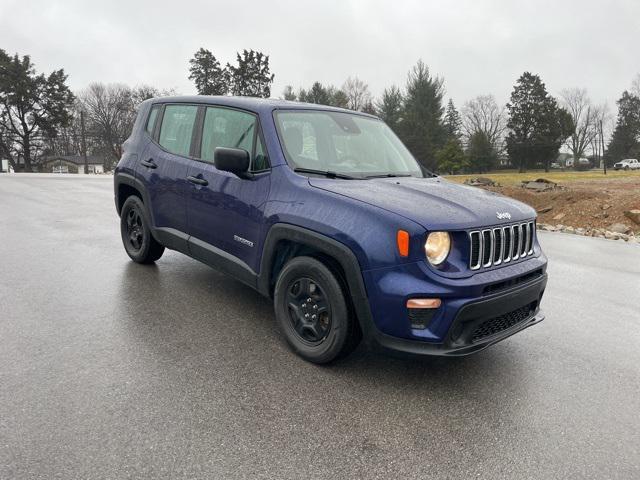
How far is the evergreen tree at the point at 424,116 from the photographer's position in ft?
171

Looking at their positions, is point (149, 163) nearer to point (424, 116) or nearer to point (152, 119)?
point (152, 119)

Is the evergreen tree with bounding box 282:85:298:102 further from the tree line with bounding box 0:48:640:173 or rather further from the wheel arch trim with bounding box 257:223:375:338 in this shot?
the wheel arch trim with bounding box 257:223:375:338

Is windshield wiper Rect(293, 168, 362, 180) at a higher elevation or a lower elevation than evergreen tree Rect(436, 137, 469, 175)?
lower

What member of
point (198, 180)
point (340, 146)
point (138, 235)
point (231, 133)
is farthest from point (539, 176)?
point (198, 180)

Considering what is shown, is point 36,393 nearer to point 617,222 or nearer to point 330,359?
point 330,359

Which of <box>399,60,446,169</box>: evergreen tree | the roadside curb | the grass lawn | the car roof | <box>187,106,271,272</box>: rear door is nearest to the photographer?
<box>187,106,271,272</box>: rear door

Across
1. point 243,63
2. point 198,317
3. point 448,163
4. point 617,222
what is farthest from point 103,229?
point 243,63

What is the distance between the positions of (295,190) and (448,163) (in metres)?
51.2

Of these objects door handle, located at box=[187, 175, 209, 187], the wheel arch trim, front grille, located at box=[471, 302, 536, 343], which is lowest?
front grille, located at box=[471, 302, 536, 343]

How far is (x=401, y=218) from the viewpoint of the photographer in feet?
9.86

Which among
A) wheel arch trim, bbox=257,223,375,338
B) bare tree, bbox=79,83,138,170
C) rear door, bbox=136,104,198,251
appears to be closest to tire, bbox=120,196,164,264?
rear door, bbox=136,104,198,251

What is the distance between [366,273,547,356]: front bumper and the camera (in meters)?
2.95

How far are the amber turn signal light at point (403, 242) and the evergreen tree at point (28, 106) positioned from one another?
2900 inches

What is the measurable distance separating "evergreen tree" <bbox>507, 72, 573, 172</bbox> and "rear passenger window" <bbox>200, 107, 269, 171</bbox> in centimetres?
6436
